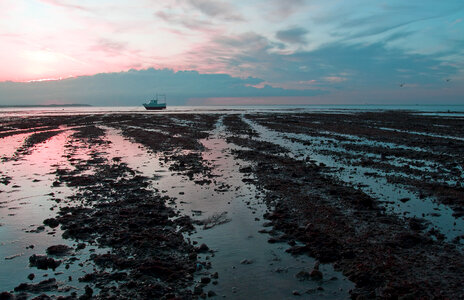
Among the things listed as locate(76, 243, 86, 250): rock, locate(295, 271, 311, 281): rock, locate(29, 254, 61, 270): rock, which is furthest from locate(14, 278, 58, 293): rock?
locate(295, 271, 311, 281): rock

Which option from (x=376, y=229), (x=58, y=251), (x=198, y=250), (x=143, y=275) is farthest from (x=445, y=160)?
(x=58, y=251)

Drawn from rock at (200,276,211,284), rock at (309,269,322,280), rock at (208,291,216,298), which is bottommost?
rock at (208,291,216,298)

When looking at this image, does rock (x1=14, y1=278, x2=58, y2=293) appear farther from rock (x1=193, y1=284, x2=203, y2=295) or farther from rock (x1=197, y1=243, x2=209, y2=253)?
rock (x1=197, y1=243, x2=209, y2=253)

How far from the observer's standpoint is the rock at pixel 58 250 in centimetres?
764

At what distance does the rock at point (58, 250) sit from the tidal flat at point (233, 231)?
2 centimetres

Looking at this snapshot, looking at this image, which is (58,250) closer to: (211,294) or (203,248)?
(203,248)

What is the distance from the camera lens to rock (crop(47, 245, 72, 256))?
7637mm

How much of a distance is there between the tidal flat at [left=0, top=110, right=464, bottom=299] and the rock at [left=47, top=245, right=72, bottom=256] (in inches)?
0.9

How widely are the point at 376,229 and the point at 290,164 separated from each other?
9900mm

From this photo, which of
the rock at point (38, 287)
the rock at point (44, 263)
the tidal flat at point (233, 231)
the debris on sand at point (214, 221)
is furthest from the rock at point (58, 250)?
the debris on sand at point (214, 221)

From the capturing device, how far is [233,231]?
9141mm

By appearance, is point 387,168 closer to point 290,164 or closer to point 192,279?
point 290,164

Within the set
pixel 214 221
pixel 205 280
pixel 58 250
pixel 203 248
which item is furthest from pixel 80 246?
pixel 214 221

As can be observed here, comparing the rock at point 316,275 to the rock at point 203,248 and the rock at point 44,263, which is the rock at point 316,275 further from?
the rock at point 44,263
